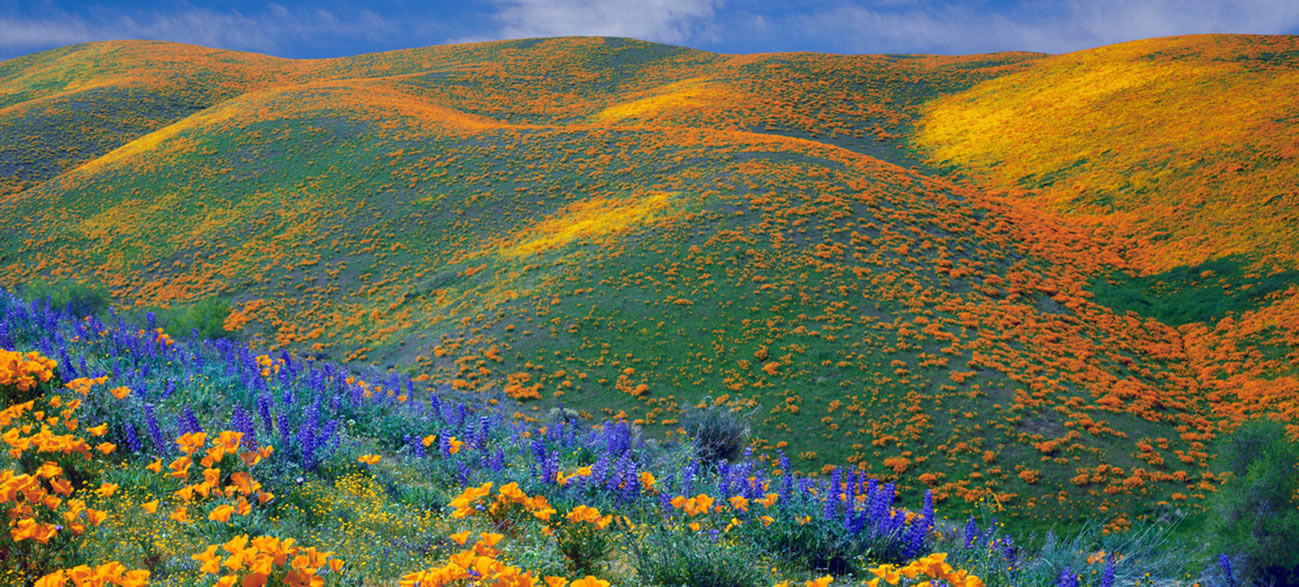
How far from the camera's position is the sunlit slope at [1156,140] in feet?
92.8

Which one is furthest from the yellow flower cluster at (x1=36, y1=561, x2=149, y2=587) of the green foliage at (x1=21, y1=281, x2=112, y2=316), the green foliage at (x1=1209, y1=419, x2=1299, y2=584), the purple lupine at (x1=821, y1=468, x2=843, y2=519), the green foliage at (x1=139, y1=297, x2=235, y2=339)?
the green foliage at (x1=21, y1=281, x2=112, y2=316)

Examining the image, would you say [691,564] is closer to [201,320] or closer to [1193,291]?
[201,320]

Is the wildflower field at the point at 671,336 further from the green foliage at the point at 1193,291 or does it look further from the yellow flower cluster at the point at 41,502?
the green foliage at the point at 1193,291

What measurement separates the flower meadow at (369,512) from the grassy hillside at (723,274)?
355 inches

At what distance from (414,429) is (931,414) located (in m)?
13.6

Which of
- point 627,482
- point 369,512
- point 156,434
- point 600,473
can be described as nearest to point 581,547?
point 627,482

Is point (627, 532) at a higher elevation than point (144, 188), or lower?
lower

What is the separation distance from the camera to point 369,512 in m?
5.41

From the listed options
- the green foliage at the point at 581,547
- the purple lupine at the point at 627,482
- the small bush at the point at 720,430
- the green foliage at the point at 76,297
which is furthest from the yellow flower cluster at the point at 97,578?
the green foliage at the point at 76,297

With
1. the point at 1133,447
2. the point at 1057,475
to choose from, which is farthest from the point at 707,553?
the point at 1133,447

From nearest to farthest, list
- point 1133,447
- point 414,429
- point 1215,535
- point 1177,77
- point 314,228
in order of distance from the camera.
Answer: point 414,429 < point 1215,535 < point 1133,447 < point 314,228 < point 1177,77

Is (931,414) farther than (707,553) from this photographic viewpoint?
Yes

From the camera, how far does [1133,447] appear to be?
1627 centimetres

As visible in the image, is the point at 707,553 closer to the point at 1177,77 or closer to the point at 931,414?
the point at 931,414
